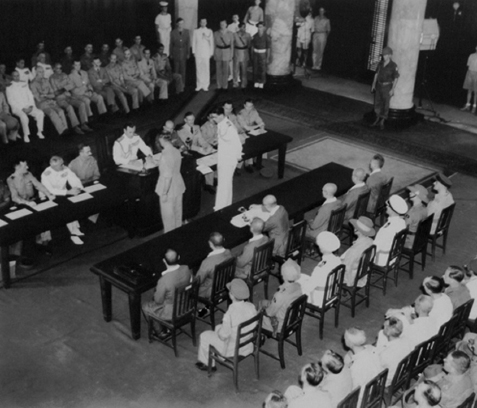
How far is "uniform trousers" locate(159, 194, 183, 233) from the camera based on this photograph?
918 centimetres

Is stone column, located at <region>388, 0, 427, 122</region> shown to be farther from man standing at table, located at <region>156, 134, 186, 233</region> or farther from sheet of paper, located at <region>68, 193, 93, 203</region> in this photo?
sheet of paper, located at <region>68, 193, 93, 203</region>

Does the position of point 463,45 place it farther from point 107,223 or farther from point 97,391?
point 97,391

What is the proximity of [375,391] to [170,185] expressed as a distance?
13.3 ft

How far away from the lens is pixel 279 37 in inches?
622

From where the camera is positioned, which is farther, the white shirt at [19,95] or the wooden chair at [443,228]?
the white shirt at [19,95]

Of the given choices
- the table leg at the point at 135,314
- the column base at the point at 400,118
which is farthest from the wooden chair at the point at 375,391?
the column base at the point at 400,118

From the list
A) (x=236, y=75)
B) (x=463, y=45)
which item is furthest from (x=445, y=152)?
(x=236, y=75)

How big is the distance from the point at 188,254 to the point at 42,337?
1.75 m

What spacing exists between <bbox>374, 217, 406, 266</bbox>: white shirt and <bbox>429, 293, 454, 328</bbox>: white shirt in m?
1.50

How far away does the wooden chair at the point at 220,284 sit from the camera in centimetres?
738

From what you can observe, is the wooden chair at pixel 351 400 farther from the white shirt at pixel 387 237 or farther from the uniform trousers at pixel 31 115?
the uniform trousers at pixel 31 115

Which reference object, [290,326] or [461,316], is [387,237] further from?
[290,326]

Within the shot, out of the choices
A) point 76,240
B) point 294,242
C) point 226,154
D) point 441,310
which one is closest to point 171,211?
point 226,154

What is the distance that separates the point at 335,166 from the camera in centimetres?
1069
